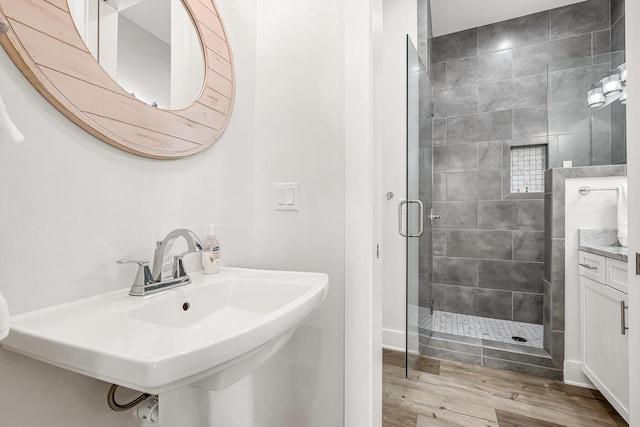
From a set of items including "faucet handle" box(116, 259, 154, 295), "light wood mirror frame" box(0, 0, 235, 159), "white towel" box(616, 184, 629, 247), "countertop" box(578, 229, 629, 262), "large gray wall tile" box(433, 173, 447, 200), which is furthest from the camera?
"large gray wall tile" box(433, 173, 447, 200)

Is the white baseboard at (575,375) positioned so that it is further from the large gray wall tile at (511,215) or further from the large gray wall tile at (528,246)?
the large gray wall tile at (511,215)

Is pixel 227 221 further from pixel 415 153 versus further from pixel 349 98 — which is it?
pixel 415 153

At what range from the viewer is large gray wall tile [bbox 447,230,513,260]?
Answer: 9.86ft

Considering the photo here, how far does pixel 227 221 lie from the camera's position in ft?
3.83

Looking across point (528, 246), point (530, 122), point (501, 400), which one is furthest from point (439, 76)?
point (501, 400)

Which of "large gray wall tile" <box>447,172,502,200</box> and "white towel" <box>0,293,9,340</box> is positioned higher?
"large gray wall tile" <box>447,172,502,200</box>

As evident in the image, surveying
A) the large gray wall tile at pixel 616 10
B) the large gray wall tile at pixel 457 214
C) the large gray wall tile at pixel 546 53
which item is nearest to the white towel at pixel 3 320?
the large gray wall tile at pixel 457 214

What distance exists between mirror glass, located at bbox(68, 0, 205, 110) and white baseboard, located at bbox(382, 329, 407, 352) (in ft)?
7.24

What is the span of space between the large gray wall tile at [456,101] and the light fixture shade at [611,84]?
1126 mm

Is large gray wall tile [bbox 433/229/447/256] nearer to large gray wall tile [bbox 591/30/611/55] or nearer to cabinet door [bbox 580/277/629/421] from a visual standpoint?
cabinet door [bbox 580/277/629/421]

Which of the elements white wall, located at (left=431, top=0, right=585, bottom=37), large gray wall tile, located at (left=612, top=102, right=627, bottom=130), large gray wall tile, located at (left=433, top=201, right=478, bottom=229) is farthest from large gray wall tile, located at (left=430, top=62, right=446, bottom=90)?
large gray wall tile, located at (left=612, top=102, right=627, bottom=130)

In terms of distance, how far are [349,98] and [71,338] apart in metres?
1.06

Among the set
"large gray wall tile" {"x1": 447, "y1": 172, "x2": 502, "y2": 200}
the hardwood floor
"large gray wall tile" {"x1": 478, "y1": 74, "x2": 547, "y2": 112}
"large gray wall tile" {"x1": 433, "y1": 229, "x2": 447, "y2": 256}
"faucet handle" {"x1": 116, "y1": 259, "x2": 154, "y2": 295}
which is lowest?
the hardwood floor

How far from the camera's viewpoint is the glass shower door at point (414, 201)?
1.84 meters
